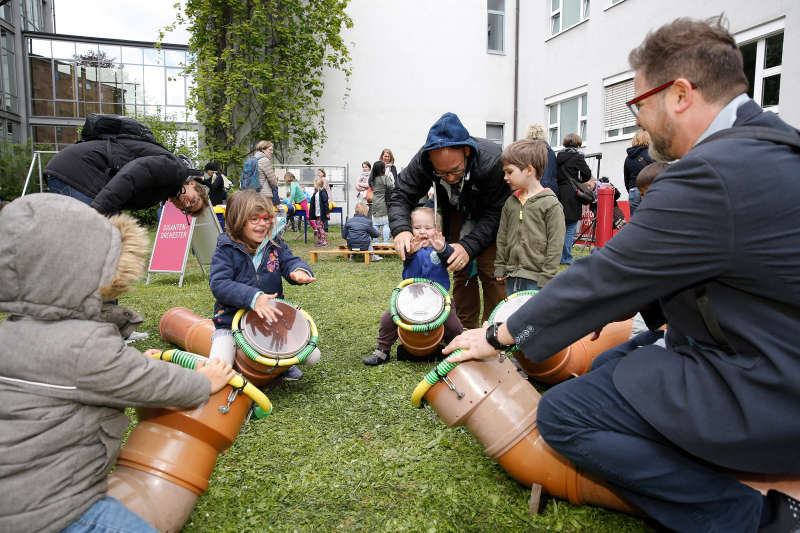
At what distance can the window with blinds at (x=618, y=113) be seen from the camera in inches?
454

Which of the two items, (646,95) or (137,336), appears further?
(137,336)

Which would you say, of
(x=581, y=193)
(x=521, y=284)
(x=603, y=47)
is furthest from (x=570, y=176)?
(x=603, y=47)

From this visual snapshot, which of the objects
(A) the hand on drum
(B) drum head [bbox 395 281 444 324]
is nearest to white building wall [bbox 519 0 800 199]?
(B) drum head [bbox 395 281 444 324]

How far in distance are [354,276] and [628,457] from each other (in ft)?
20.0

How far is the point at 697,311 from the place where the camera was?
1.52 m

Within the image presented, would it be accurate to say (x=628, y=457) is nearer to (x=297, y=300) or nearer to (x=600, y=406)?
(x=600, y=406)

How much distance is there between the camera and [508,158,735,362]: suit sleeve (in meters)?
1.39

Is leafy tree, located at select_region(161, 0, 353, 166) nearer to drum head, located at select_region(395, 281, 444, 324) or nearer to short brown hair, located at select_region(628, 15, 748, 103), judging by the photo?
drum head, located at select_region(395, 281, 444, 324)

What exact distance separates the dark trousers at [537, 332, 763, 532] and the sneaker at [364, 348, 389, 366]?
6.59 ft

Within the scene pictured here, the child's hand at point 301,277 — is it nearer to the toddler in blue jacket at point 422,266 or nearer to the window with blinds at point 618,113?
the toddler in blue jacket at point 422,266

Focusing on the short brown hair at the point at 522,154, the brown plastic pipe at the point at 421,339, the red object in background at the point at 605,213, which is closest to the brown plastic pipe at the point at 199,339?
the brown plastic pipe at the point at 421,339

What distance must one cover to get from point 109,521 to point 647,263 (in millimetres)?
1738

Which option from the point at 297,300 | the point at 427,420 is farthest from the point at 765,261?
the point at 297,300

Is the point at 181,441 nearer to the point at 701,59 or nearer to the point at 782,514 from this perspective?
the point at 782,514
